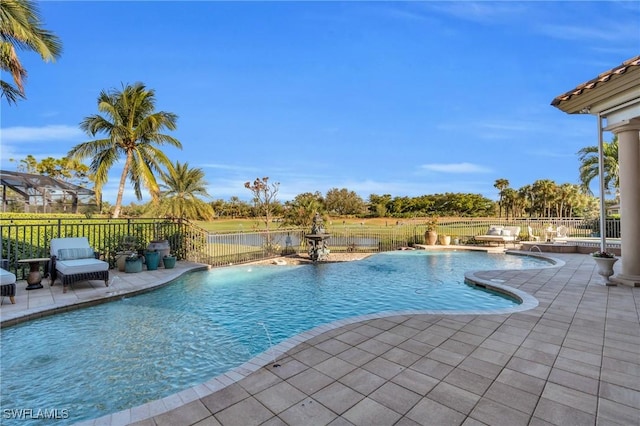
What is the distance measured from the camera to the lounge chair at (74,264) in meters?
5.57

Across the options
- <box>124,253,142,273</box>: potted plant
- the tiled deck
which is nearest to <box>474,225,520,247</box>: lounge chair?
the tiled deck

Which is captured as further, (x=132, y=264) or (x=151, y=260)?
(x=151, y=260)

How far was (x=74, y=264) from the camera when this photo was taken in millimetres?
5730

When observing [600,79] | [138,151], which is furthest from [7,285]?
[600,79]

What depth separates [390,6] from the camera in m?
9.08

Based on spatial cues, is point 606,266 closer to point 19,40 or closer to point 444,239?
point 444,239

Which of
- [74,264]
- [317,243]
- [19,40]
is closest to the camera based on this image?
[74,264]

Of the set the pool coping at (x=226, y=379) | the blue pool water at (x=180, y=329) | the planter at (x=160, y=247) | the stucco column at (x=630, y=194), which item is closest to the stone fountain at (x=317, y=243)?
the blue pool water at (x=180, y=329)

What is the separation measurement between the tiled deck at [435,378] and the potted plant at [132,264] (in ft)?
20.2

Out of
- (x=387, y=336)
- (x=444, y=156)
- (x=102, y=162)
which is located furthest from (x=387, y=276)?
(x=444, y=156)

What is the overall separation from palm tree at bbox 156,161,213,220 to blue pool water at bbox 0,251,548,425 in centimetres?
836

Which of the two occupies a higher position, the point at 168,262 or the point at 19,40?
the point at 19,40

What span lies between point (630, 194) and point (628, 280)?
63.7 inches

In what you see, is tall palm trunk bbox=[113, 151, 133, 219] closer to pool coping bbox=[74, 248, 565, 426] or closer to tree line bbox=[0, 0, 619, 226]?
tree line bbox=[0, 0, 619, 226]
